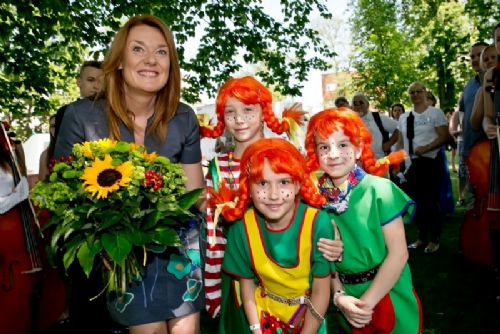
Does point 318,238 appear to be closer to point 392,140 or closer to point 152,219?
point 152,219

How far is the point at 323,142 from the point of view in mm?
2367

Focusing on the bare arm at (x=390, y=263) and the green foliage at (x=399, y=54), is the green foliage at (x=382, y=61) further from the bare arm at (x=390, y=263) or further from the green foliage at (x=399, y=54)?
the bare arm at (x=390, y=263)

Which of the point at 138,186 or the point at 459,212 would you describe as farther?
the point at 459,212

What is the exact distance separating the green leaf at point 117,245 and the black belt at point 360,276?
1.12m

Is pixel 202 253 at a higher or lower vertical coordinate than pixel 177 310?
higher

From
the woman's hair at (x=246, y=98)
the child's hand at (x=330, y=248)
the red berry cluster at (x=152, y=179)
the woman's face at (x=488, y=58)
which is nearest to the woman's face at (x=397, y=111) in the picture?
the woman's face at (x=488, y=58)

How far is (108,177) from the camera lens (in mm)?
1832

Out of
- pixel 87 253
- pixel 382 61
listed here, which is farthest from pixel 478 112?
pixel 382 61

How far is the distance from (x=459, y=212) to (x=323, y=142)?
7066 mm

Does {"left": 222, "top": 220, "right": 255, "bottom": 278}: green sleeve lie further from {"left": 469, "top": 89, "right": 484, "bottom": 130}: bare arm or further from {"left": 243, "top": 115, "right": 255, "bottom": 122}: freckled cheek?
{"left": 469, "top": 89, "right": 484, "bottom": 130}: bare arm

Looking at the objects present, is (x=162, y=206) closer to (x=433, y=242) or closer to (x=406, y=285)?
(x=406, y=285)

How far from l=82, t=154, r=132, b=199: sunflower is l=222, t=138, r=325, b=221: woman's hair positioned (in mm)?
686

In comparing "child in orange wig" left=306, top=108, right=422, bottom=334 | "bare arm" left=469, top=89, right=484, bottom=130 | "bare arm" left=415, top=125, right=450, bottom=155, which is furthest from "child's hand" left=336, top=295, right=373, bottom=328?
"bare arm" left=415, top=125, right=450, bottom=155

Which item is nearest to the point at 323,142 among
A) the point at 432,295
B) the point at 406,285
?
the point at 406,285
